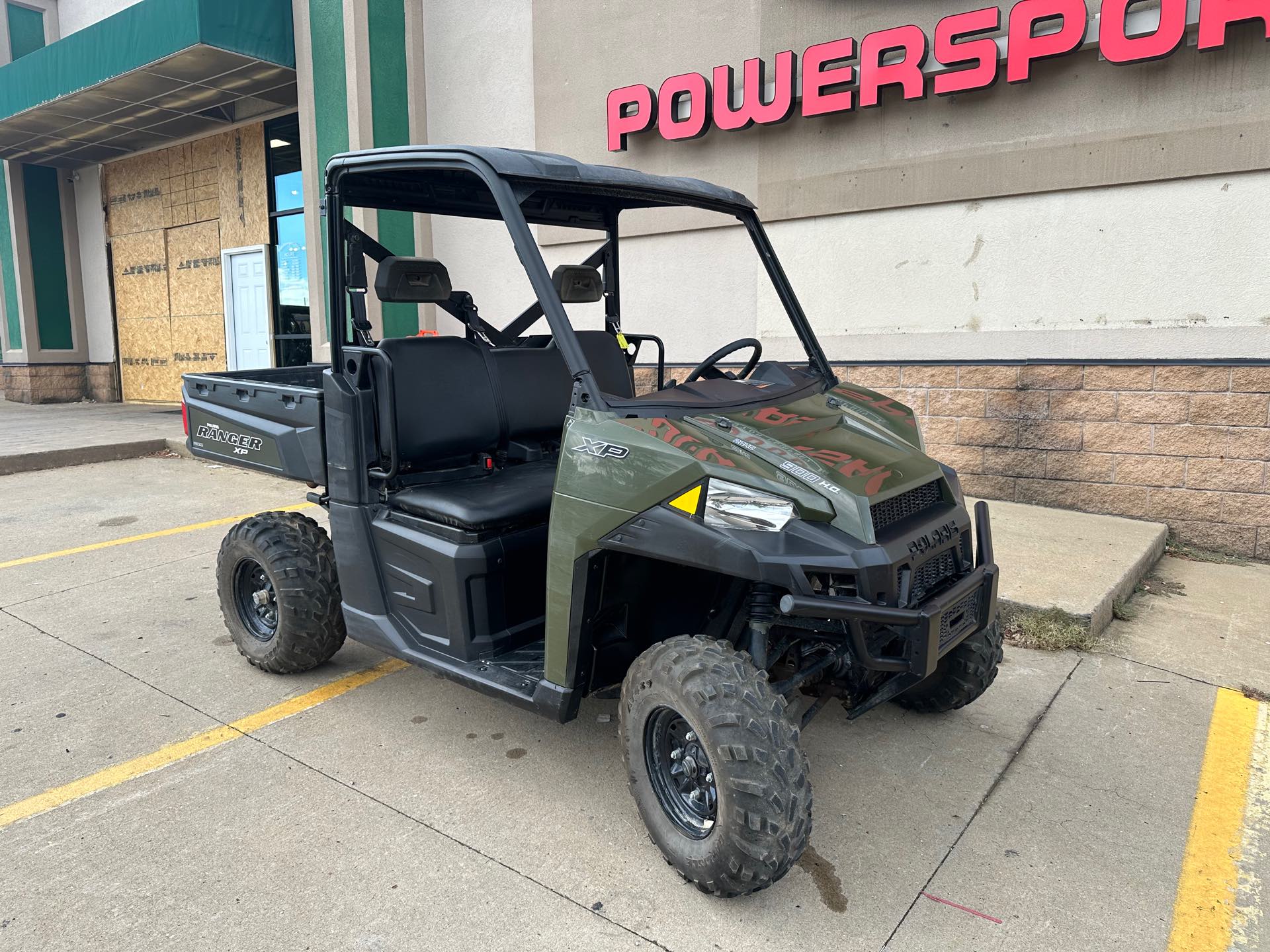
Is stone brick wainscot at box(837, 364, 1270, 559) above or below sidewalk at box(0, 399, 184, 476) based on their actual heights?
above

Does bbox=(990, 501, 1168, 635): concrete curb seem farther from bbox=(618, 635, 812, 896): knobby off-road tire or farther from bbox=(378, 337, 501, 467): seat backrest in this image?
bbox=(378, 337, 501, 467): seat backrest

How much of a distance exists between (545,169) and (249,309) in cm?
1088

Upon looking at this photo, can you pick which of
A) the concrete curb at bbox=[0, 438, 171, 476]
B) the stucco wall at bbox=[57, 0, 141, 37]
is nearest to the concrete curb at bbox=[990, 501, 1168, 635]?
the concrete curb at bbox=[0, 438, 171, 476]

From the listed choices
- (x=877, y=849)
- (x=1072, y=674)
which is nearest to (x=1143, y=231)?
(x=1072, y=674)

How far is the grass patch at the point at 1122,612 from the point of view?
477 cm

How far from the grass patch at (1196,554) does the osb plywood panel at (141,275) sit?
13631mm

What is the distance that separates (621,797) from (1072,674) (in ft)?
7.47

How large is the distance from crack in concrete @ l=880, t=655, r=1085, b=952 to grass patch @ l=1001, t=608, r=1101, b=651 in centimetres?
9

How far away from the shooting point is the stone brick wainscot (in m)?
5.70

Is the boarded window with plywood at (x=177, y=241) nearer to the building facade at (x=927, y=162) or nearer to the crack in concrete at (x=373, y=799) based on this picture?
the building facade at (x=927, y=162)

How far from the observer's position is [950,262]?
6.59 meters

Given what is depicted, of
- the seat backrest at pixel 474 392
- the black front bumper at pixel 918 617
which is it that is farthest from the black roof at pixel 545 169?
the black front bumper at pixel 918 617

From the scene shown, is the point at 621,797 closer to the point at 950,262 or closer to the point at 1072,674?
the point at 1072,674

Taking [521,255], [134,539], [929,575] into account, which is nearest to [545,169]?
[521,255]
